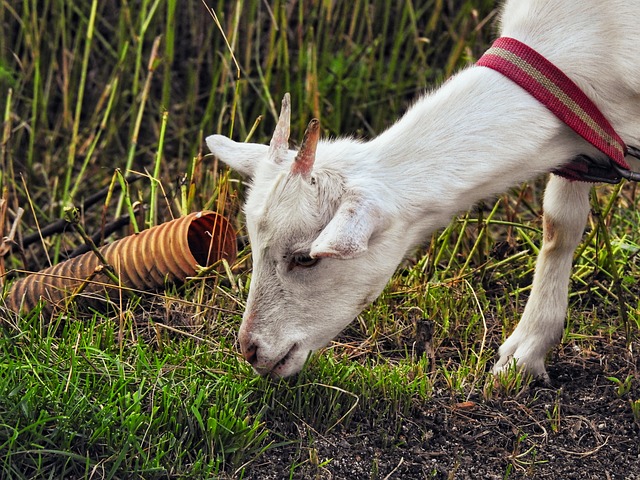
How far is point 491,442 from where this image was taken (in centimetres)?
304

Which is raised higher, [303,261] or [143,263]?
[303,261]

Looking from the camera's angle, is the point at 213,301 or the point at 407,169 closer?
the point at 407,169

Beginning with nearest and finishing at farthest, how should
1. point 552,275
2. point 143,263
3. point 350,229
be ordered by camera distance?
point 350,229, point 552,275, point 143,263

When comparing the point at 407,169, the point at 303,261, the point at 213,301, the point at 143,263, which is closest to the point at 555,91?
the point at 407,169

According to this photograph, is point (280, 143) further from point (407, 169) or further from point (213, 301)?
point (213, 301)

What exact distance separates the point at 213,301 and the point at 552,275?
1243mm

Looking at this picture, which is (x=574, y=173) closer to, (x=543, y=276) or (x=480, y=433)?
(x=543, y=276)

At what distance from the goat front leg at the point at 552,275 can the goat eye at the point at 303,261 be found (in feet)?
3.26

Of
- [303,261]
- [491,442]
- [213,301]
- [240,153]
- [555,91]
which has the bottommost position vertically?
[213,301]

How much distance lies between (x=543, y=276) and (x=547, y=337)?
8.8 inches

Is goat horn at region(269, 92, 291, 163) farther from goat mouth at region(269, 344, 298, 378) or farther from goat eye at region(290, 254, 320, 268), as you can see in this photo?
goat mouth at region(269, 344, 298, 378)

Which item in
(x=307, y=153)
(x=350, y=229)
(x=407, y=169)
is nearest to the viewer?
(x=350, y=229)

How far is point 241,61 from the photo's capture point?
5.64 meters

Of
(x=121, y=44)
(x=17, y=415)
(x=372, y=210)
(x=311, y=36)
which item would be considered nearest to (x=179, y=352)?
(x=17, y=415)
